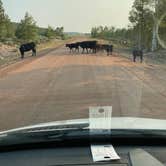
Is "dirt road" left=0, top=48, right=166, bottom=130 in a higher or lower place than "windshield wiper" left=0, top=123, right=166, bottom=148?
lower

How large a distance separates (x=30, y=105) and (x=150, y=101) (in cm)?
257

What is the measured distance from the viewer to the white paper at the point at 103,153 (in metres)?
2.35

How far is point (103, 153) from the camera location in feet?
8.05

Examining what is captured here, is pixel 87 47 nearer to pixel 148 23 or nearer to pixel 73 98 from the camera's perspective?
pixel 148 23

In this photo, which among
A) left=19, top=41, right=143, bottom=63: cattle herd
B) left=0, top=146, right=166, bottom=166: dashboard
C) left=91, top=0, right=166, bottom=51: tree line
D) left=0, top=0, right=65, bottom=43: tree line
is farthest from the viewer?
left=0, top=0, right=65, bottom=43: tree line

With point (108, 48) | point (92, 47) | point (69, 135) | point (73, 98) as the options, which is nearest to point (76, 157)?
point (69, 135)

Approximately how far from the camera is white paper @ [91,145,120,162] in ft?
7.72

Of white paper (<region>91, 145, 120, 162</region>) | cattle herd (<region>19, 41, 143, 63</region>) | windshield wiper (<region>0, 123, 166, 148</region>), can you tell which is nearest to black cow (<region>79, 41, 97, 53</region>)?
cattle herd (<region>19, 41, 143, 63</region>)

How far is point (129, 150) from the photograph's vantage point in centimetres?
255

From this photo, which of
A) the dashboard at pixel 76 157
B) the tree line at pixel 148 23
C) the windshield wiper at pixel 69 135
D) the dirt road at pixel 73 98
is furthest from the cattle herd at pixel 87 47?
the dashboard at pixel 76 157

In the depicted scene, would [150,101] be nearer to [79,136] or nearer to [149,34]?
[79,136]

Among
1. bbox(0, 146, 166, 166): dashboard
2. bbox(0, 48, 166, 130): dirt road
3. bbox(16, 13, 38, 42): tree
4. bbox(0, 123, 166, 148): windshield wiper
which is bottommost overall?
bbox(16, 13, 38, 42): tree

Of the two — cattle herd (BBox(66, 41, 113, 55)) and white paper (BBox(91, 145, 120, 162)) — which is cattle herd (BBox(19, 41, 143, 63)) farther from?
white paper (BBox(91, 145, 120, 162))

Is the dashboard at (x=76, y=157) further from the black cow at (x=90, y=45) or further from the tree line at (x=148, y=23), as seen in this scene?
the tree line at (x=148, y=23)
